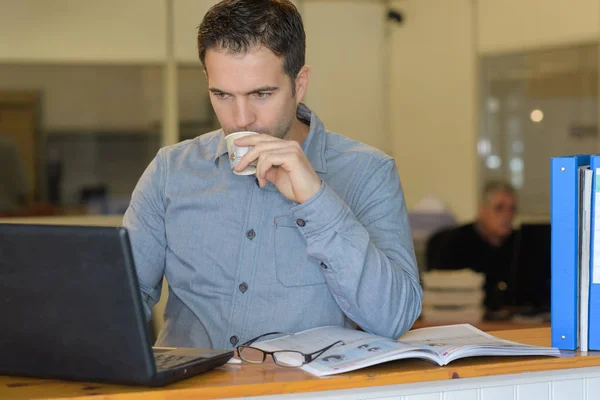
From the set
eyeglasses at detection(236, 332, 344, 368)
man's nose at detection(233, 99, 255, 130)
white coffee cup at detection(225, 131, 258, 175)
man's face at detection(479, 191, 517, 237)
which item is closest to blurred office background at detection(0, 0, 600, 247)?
man's face at detection(479, 191, 517, 237)

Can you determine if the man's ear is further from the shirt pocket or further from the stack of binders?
the stack of binders

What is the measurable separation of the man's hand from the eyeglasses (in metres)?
0.29

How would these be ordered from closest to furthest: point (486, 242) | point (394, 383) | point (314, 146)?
1. point (394, 383)
2. point (314, 146)
3. point (486, 242)

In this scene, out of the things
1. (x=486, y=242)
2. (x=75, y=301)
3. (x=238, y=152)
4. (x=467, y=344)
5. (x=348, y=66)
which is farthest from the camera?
(x=348, y=66)

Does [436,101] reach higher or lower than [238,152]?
higher

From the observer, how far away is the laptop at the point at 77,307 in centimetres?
126

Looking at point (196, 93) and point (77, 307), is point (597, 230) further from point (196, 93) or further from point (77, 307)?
point (196, 93)

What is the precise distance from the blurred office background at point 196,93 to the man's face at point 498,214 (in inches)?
19.8

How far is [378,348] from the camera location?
1.48 metres

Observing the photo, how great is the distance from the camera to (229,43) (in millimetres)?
1765

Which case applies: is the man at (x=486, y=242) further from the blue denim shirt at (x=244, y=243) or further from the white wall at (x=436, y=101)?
the blue denim shirt at (x=244, y=243)

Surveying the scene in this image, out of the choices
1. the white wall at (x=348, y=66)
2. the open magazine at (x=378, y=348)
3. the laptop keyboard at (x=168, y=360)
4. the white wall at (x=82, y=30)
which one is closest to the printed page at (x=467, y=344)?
the open magazine at (x=378, y=348)

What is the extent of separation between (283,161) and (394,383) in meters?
0.44

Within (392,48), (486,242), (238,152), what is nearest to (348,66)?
(392,48)
